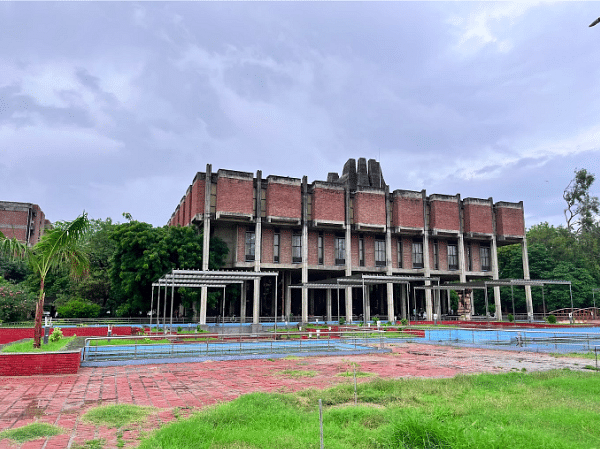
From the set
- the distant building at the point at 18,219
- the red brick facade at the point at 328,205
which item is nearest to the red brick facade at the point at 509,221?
the red brick facade at the point at 328,205

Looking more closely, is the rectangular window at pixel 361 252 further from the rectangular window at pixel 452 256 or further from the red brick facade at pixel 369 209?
the rectangular window at pixel 452 256

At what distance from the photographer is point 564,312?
169ft

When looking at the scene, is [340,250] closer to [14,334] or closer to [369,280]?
[369,280]

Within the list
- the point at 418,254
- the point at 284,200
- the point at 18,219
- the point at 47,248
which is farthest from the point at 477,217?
the point at 18,219

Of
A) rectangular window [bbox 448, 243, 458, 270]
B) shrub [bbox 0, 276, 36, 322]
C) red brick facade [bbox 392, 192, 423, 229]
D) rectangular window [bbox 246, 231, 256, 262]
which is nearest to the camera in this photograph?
shrub [bbox 0, 276, 36, 322]

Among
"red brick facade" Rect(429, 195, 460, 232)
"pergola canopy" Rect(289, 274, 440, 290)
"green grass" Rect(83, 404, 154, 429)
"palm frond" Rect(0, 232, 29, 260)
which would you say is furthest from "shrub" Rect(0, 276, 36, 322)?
"red brick facade" Rect(429, 195, 460, 232)

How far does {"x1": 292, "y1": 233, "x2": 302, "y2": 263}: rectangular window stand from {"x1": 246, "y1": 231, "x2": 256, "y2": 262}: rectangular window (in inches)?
172

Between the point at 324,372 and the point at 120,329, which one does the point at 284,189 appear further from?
the point at 324,372

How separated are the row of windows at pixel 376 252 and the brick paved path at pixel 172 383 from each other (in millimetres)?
28120

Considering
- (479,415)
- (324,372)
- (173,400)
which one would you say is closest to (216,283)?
(324,372)

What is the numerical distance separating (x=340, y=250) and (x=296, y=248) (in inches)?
209

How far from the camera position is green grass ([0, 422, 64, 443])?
616 centimetres

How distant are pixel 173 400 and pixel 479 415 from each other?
575cm

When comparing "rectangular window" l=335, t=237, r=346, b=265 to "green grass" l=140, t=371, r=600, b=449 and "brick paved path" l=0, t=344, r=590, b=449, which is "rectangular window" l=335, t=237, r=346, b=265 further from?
"green grass" l=140, t=371, r=600, b=449
